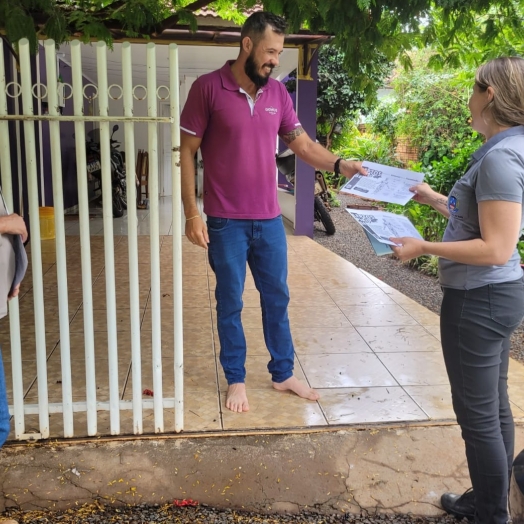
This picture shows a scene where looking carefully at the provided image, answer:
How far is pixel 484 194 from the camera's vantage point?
1801 millimetres

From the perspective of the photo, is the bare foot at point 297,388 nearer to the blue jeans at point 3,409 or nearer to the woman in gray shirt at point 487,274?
the woman in gray shirt at point 487,274


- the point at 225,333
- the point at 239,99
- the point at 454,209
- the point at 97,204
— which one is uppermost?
the point at 239,99

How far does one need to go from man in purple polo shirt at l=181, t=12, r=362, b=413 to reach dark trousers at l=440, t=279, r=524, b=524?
114cm

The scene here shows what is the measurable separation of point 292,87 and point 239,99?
26.4 feet

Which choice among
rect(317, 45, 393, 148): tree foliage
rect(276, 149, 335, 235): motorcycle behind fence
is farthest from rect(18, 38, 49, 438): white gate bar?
rect(317, 45, 393, 148): tree foliage

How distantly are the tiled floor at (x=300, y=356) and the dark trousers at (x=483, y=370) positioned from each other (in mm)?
925

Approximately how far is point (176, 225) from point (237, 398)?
102 centimetres

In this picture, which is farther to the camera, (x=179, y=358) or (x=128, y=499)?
(x=179, y=358)

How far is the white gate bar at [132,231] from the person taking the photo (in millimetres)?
2434

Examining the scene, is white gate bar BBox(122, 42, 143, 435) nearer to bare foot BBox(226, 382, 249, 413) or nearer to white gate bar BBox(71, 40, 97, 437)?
white gate bar BBox(71, 40, 97, 437)

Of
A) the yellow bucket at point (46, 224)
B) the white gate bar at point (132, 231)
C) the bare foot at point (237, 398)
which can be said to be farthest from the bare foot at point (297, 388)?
the yellow bucket at point (46, 224)

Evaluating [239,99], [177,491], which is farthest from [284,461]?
[239,99]

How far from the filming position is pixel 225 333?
3098mm

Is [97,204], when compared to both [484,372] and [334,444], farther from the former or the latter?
[484,372]
